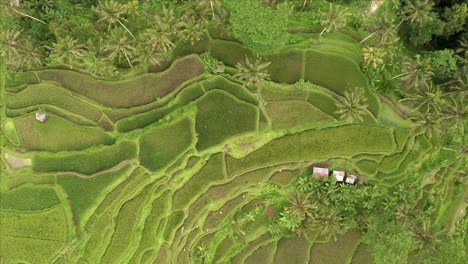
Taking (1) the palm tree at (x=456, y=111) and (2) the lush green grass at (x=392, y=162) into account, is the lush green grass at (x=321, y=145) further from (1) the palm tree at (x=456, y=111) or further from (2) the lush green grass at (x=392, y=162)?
(1) the palm tree at (x=456, y=111)

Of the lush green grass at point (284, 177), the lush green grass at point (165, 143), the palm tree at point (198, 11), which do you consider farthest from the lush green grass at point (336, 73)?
the lush green grass at point (165, 143)

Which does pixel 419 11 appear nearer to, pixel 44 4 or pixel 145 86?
pixel 145 86

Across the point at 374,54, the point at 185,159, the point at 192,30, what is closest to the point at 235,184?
the point at 185,159

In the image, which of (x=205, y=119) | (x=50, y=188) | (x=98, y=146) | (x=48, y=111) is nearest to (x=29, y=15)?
(x=48, y=111)

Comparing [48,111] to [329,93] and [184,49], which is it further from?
[329,93]

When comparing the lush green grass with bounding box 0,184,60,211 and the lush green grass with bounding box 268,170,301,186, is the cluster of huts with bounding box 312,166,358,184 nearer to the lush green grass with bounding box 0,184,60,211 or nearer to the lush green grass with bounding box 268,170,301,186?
the lush green grass with bounding box 268,170,301,186
